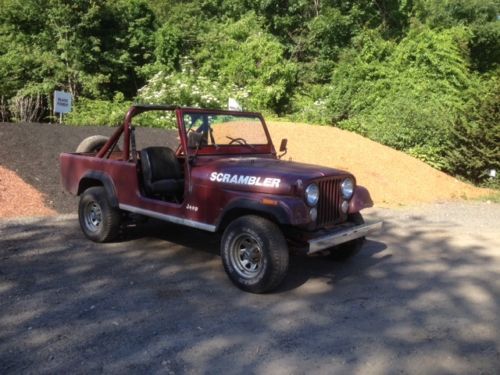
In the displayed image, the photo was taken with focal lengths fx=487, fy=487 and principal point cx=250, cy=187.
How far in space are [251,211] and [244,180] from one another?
301 millimetres

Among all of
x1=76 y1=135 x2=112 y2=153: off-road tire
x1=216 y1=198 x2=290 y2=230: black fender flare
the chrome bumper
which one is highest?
x1=76 y1=135 x2=112 y2=153: off-road tire

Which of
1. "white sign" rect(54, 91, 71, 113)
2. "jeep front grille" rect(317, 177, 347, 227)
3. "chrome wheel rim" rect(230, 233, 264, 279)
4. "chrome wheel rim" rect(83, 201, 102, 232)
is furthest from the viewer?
"white sign" rect(54, 91, 71, 113)

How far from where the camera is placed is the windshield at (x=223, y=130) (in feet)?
17.6

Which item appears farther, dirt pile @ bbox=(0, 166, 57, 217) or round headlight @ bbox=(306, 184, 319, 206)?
dirt pile @ bbox=(0, 166, 57, 217)

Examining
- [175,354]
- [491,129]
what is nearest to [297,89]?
[491,129]

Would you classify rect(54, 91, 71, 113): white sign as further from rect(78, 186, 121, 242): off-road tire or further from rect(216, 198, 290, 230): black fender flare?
rect(216, 198, 290, 230): black fender flare

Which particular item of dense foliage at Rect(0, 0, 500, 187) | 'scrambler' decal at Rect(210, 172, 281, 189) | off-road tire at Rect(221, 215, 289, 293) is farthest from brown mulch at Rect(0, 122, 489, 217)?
off-road tire at Rect(221, 215, 289, 293)

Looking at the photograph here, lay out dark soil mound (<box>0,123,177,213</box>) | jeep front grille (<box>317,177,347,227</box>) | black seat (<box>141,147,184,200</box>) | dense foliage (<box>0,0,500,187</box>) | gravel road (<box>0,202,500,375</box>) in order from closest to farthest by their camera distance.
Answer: gravel road (<box>0,202,500,375</box>)
jeep front grille (<box>317,177,347,227</box>)
black seat (<box>141,147,184,200</box>)
dark soil mound (<box>0,123,177,213</box>)
dense foliage (<box>0,0,500,187</box>)

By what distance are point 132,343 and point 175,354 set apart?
0.37m

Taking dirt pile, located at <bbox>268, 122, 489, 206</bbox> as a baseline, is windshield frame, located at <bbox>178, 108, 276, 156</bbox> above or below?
above

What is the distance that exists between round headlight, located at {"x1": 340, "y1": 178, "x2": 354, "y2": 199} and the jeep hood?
94 millimetres

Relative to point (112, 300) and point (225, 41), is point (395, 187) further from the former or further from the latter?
point (225, 41)

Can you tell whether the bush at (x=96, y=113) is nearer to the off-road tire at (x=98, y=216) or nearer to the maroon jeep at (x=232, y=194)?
the maroon jeep at (x=232, y=194)

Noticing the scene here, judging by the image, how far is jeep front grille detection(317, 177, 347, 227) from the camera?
468cm
